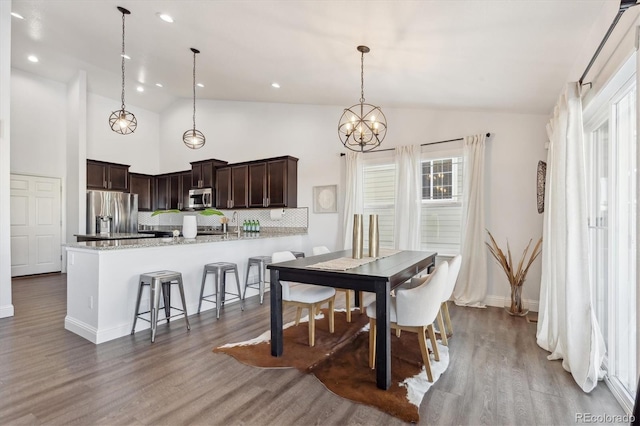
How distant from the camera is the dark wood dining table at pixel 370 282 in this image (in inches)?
87.8

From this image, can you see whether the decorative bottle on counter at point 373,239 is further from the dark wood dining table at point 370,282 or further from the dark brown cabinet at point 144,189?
the dark brown cabinet at point 144,189

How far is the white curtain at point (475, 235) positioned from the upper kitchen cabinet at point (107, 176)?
23.9 feet

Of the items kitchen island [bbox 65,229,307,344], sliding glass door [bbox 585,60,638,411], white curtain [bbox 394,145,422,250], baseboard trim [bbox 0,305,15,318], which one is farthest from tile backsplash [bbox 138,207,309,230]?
sliding glass door [bbox 585,60,638,411]

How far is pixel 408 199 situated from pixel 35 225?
24.1 feet

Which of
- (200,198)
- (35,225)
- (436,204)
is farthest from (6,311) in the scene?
(436,204)

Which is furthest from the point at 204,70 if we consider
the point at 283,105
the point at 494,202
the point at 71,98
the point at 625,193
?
the point at 625,193

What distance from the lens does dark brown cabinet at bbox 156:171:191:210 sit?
7.53 metres

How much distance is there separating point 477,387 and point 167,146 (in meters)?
8.26

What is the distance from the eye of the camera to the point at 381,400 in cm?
208

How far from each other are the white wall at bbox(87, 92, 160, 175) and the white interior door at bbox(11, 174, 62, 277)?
1.12 meters

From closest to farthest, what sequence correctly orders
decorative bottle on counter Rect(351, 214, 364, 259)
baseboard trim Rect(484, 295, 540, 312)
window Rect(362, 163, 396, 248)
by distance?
decorative bottle on counter Rect(351, 214, 364, 259), baseboard trim Rect(484, 295, 540, 312), window Rect(362, 163, 396, 248)

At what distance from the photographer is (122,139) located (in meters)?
7.49

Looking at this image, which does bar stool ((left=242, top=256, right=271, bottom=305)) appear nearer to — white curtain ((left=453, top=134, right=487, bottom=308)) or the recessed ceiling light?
white curtain ((left=453, top=134, right=487, bottom=308))

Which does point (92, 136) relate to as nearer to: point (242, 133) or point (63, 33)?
point (63, 33)
